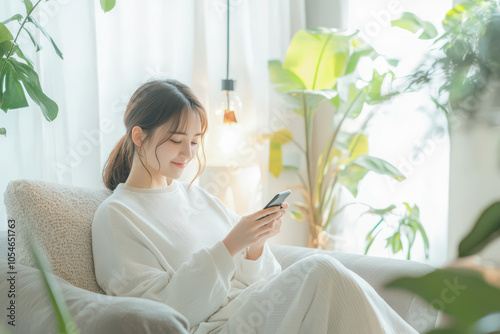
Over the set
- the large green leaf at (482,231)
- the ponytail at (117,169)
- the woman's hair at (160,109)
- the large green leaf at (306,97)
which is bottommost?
the ponytail at (117,169)

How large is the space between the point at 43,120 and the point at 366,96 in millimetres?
1438

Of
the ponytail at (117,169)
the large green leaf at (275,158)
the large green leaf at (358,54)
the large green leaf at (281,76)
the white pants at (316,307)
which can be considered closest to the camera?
the white pants at (316,307)

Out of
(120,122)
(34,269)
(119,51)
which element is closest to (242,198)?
(120,122)

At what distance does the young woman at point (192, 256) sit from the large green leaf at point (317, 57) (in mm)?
1081

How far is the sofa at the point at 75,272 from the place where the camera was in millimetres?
918

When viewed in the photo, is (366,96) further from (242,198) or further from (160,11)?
(160,11)

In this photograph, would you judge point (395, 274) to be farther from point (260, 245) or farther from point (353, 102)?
point (353, 102)

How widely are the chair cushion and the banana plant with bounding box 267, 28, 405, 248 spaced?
1.34 meters

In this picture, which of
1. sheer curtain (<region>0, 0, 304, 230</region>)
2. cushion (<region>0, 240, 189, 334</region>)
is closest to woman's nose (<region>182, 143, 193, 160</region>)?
cushion (<region>0, 240, 189, 334</region>)

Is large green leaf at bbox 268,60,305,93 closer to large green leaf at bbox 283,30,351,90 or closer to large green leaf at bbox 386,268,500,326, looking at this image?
large green leaf at bbox 283,30,351,90

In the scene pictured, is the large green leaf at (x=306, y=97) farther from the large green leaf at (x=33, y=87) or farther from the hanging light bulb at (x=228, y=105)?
the large green leaf at (x=33, y=87)

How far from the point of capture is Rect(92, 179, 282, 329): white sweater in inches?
49.8

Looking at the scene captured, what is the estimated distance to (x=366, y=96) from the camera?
242 centimetres

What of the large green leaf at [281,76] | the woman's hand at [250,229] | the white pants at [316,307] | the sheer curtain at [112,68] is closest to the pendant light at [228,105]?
the sheer curtain at [112,68]
